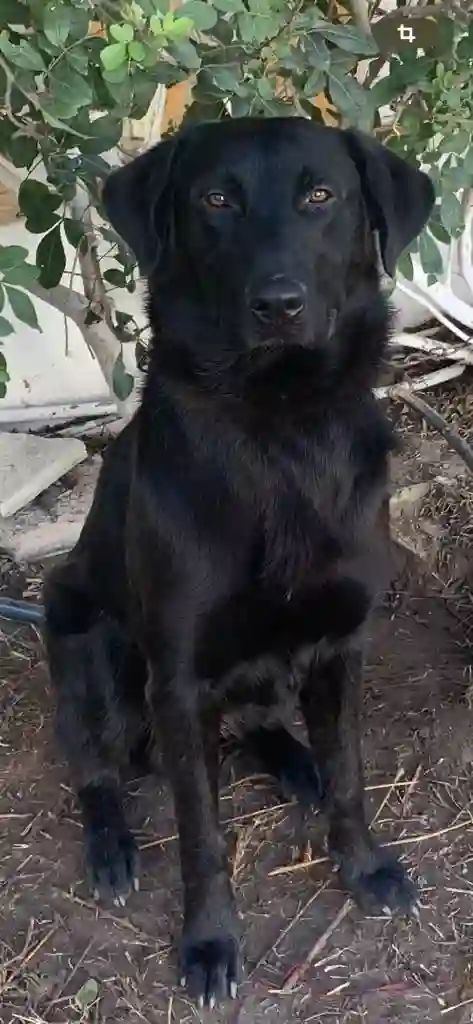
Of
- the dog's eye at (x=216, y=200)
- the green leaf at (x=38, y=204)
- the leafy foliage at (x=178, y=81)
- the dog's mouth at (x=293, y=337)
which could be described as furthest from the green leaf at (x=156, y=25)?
the green leaf at (x=38, y=204)

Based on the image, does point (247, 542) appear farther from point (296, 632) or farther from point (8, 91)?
point (8, 91)

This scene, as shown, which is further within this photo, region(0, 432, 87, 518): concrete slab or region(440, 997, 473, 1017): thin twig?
region(0, 432, 87, 518): concrete slab

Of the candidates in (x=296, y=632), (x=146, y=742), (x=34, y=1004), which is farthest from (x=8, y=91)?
(x=34, y=1004)

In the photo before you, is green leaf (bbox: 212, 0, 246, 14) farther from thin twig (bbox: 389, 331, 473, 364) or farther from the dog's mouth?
thin twig (bbox: 389, 331, 473, 364)

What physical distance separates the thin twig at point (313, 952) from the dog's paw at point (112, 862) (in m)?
0.33

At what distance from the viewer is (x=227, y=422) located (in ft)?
5.48

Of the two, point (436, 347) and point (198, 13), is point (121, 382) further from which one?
point (436, 347)

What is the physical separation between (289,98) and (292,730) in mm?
1289

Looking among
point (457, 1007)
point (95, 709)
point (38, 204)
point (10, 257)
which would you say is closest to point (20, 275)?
point (10, 257)

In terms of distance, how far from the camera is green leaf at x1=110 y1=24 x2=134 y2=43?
4.86 ft

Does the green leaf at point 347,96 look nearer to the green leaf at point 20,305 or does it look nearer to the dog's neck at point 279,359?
the dog's neck at point 279,359

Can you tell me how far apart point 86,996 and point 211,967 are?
21 centimetres

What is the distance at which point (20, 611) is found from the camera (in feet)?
8.80

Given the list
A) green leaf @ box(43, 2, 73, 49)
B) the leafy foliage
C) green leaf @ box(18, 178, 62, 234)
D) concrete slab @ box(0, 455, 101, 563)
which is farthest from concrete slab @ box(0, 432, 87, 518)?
green leaf @ box(43, 2, 73, 49)
